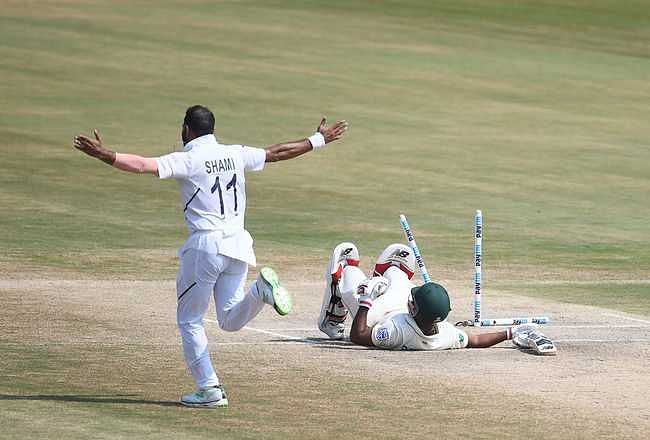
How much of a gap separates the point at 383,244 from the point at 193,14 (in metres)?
28.9

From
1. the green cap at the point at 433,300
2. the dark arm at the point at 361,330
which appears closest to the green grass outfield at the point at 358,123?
the dark arm at the point at 361,330

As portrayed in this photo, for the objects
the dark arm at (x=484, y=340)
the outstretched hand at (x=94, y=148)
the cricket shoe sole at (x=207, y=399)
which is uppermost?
the outstretched hand at (x=94, y=148)

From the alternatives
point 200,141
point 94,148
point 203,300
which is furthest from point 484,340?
point 94,148

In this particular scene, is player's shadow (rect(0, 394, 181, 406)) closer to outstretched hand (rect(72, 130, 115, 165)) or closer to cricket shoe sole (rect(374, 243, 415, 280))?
outstretched hand (rect(72, 130, 115, 165))

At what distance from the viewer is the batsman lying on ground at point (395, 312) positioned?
14461mm

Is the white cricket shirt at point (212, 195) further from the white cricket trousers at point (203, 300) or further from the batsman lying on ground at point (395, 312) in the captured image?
the batsman lying on ground at point (395, 312)

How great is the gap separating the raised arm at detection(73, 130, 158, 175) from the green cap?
3238 millimetres

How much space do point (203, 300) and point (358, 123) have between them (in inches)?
960

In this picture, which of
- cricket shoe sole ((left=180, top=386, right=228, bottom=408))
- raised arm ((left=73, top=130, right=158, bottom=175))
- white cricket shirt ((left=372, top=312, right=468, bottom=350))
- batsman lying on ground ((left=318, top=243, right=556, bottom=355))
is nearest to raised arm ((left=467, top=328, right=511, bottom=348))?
batsman lying on ground ((left=318, top=243, right=556, bottom=355))

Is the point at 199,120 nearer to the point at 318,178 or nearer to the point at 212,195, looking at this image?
the point at 212,195

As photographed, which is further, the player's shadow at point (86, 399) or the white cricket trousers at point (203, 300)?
the player's shadow at point (86, 399)

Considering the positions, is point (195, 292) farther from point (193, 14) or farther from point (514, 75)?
point (193, 14)

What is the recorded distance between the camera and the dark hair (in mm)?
A: 12352

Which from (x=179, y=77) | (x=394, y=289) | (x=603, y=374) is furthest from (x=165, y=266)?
(x=179, y=77)
